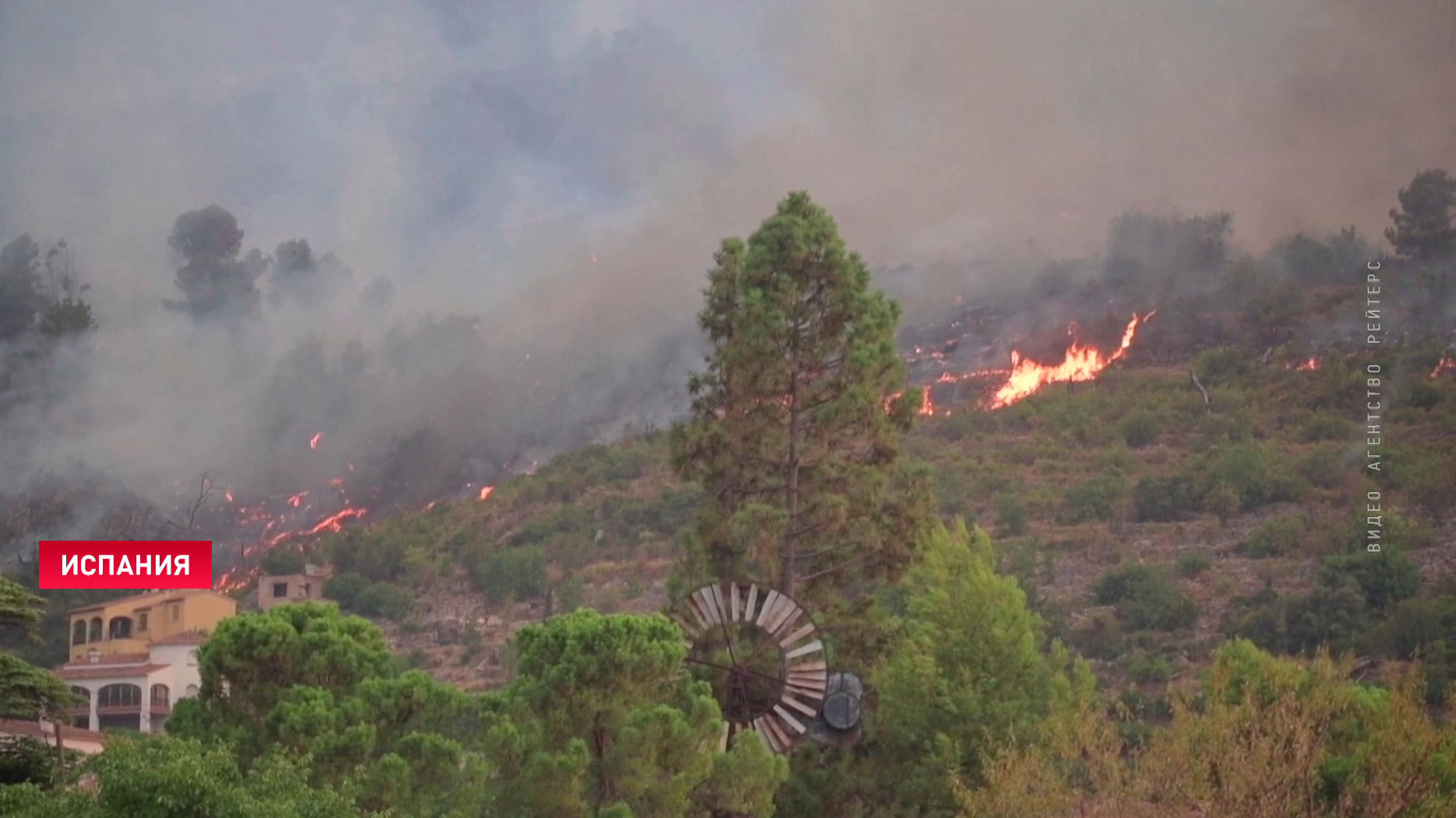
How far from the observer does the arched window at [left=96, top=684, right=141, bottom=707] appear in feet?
145

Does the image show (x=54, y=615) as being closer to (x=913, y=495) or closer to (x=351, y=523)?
(x=351, y=523)

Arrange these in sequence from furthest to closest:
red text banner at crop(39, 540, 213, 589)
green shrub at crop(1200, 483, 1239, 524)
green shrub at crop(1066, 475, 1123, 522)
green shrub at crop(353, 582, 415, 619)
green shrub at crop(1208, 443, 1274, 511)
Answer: green shrub at crop(1066, 475, 1123, 522)
green shrub at crop(353, 582, 415, 619)
green shrub at crop(1208, 443, 1274, 511)
green shrub at crop(1200, 483, 1239, 524)
red text banner at crop(39, 540, 213, 589)

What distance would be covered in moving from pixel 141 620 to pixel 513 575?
20865mm

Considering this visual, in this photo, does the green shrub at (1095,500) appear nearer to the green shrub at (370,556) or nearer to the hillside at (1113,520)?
the hillside at (1113,520)

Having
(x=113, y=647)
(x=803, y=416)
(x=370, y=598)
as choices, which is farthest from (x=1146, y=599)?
(x=113, y=647)

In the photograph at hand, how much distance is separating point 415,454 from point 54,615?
28364 millimetres

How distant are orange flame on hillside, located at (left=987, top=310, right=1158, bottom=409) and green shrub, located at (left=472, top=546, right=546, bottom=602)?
2790 cm

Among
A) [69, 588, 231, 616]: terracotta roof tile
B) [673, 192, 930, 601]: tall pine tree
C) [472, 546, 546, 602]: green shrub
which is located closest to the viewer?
[673, 192, 930, 601]: tall pine tree

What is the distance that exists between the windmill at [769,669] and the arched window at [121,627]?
33.1 metres

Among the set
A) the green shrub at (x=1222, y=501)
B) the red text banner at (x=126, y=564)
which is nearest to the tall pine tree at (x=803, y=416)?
the red text banner at (x=126, y=564)

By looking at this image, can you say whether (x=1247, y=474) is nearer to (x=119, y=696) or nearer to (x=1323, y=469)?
(x=1323, y=469)

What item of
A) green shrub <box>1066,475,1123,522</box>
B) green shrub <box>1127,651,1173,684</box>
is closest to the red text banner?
green shrub <box>1127,651,1173,684</box>

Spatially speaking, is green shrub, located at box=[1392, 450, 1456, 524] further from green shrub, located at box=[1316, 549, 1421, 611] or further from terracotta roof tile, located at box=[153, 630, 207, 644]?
terracotta roof tile, located at box=[153, 630, 207, 644]

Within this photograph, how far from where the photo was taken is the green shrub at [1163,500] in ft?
223
